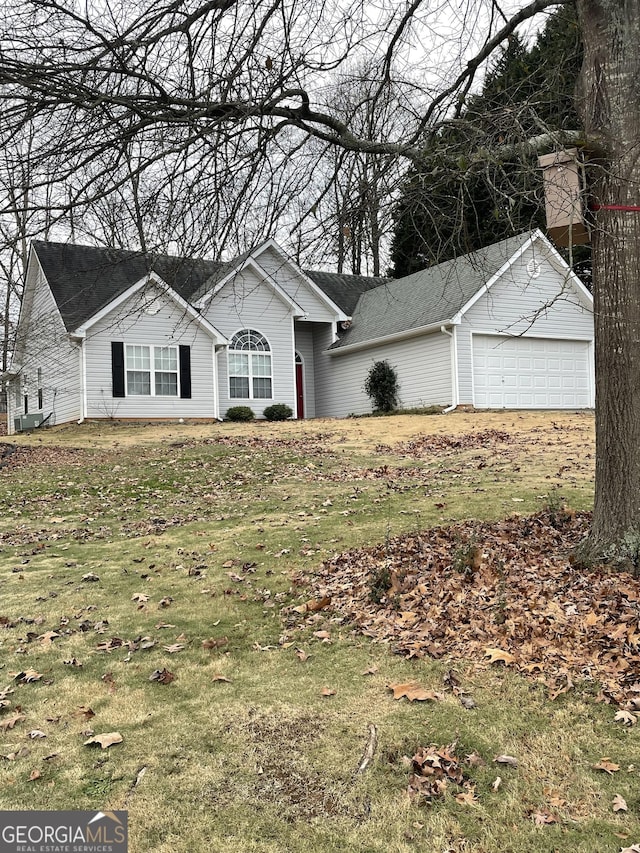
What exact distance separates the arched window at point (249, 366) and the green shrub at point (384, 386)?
3.73 m

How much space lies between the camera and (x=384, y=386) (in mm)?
23578

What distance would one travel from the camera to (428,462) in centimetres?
1293

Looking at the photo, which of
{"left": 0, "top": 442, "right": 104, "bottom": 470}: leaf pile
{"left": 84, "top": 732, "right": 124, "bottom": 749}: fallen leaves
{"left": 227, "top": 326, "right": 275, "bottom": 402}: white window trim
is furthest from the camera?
{"left": 227, "top": 326, "right": 275, "bottom": 402}: white window trim

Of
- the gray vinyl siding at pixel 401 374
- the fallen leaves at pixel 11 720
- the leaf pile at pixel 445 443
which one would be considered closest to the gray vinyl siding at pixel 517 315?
the gray vinyl siding at pixel 401 374

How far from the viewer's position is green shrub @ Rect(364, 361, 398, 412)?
23578 mm

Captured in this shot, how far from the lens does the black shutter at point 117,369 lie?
69.3 ft

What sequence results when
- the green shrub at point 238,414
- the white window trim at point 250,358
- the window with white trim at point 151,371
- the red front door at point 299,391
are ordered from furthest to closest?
1. the red front door at point 299,391
2. the white window trim at point 250,358
3. the green shrub at point 238,414
4. the window with white trim at point 151,371

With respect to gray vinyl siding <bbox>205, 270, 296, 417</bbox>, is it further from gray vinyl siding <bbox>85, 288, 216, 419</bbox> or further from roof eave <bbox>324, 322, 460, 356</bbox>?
roof eave <bbox>324, 322, 460, 356</bbox>

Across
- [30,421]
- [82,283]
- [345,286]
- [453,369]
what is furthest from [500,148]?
[345,286]

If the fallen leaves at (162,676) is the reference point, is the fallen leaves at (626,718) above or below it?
above

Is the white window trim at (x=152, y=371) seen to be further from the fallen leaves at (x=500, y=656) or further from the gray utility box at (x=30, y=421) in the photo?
the fallen leaves at (x=500, y=656)

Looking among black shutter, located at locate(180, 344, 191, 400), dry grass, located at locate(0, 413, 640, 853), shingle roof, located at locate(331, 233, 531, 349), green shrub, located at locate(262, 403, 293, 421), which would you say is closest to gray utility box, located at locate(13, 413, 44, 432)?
black shutter, located at locate(180, 344, 191, 400)

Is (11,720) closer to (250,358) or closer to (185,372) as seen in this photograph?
(185,372)

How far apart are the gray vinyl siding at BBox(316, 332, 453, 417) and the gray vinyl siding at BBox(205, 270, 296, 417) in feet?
6.96
